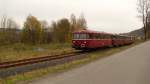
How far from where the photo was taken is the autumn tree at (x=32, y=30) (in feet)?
300

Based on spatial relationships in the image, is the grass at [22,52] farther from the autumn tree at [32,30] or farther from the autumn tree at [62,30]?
the autumn tree at [62,30]

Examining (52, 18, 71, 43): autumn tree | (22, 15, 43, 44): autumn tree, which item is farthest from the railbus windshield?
(52, 18, 71, 43): autumn tree

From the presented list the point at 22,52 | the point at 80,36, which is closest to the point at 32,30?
the point at 80,36

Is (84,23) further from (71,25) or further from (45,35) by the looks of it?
(45,35)

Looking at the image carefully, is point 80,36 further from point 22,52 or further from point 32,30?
point 32,30

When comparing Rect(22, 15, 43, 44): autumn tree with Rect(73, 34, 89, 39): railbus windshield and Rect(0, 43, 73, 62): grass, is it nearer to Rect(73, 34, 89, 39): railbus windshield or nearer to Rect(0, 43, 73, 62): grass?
Rect(0, 43, 73, 62): grass

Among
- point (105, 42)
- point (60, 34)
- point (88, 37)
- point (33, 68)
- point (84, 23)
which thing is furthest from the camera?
point (84, 23)

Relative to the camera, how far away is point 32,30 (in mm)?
101188

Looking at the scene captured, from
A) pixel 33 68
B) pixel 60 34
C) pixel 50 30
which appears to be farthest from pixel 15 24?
pixel 33 68

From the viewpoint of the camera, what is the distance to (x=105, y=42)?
43000 mm

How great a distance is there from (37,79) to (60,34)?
9438 cm

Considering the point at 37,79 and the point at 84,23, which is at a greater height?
the point at 84,23

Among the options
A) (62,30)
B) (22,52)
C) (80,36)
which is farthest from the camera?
(62,30)

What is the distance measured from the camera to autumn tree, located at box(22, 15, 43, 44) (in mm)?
91500
